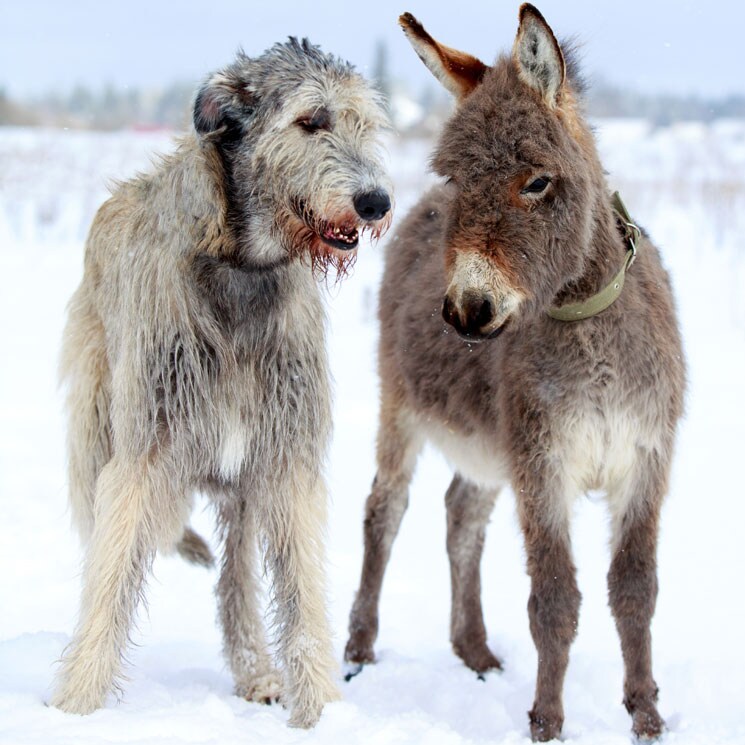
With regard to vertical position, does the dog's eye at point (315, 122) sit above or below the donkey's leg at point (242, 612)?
above

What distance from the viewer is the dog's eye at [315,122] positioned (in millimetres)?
3662

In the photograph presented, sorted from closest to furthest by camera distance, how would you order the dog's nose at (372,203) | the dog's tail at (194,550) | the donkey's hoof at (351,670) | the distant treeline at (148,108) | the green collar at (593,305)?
the dog's nose at (372,203) < the green collar at (593,305) < the dog's tail at (194,550) < the donkey's hoof at (351,670) < the distant treeline at (148,108)

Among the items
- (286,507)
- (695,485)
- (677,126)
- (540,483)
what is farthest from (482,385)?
(677,126)

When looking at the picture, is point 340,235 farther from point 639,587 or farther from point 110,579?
point 639,587

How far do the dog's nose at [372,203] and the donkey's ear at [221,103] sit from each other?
565 mm

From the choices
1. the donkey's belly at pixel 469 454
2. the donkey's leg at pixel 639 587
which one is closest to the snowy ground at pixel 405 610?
the donkey's leg at pixel 639 587

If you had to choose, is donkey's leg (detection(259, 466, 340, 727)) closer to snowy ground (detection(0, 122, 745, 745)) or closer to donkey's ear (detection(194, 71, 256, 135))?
snowy ground (detection(0, 122, 745, 745))

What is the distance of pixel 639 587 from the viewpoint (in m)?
4.34

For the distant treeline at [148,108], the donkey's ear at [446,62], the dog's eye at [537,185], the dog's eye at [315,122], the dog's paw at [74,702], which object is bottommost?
the distant treeline at [148,108]

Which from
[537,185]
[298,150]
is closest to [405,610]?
[537,185]

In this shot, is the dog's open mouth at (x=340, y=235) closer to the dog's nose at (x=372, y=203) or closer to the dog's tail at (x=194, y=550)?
the dog's nose at (x=372, y=203)

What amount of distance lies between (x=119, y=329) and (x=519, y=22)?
75.4 inches

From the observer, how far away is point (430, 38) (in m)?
4.24

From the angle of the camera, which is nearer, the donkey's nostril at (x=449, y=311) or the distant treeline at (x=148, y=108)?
the donkey's nostril at (x=449, y=311)
